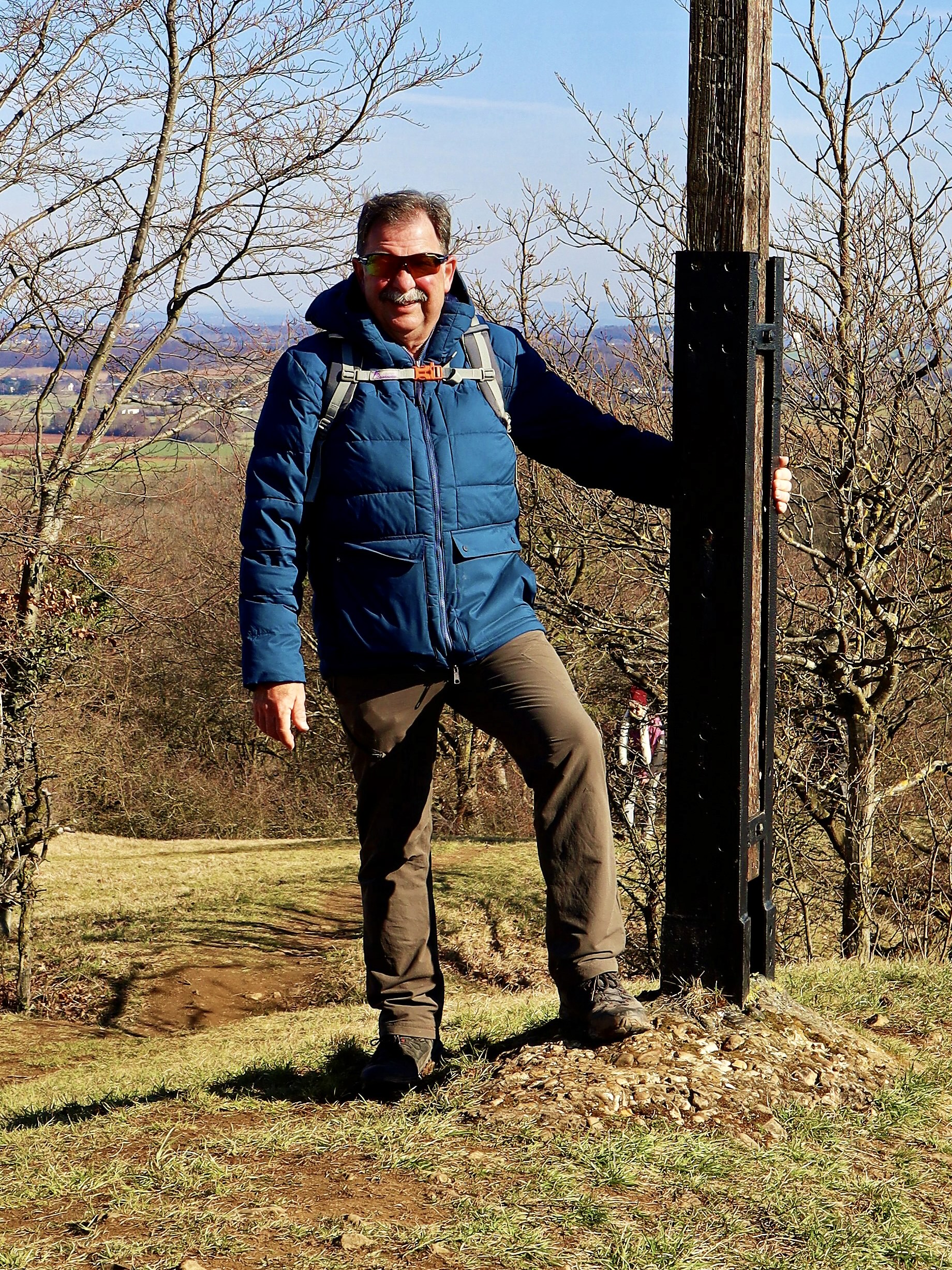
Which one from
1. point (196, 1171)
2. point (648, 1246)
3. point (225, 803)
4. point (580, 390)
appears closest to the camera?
point (648, 1246)

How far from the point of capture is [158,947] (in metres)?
13.8

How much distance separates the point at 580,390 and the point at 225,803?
14831 mm

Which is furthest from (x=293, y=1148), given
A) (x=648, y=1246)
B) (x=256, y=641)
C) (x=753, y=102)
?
(x=753, y=102)

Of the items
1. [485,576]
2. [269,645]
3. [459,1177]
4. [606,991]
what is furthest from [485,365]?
[459,1177]

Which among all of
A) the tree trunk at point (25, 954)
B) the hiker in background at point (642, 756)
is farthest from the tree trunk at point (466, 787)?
the tree trunk at point (25, 954)

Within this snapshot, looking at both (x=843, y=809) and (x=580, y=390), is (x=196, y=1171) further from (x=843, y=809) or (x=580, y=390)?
(x=580, y=390)

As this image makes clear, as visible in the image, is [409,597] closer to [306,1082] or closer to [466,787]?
[306,1082]

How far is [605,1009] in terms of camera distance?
314cm

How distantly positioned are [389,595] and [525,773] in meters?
0.59

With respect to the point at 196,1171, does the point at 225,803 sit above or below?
below

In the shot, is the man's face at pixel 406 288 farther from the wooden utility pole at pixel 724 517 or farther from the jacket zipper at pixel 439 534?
the wooden utility pole at pixel 724 517

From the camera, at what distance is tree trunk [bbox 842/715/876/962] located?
1005cm

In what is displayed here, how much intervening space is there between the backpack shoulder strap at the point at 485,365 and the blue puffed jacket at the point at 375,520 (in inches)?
1.2

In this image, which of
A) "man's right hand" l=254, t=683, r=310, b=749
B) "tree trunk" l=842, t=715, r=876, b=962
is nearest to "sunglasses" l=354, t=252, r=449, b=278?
"man's right hand" l=254, t=683, r=310, b=749
